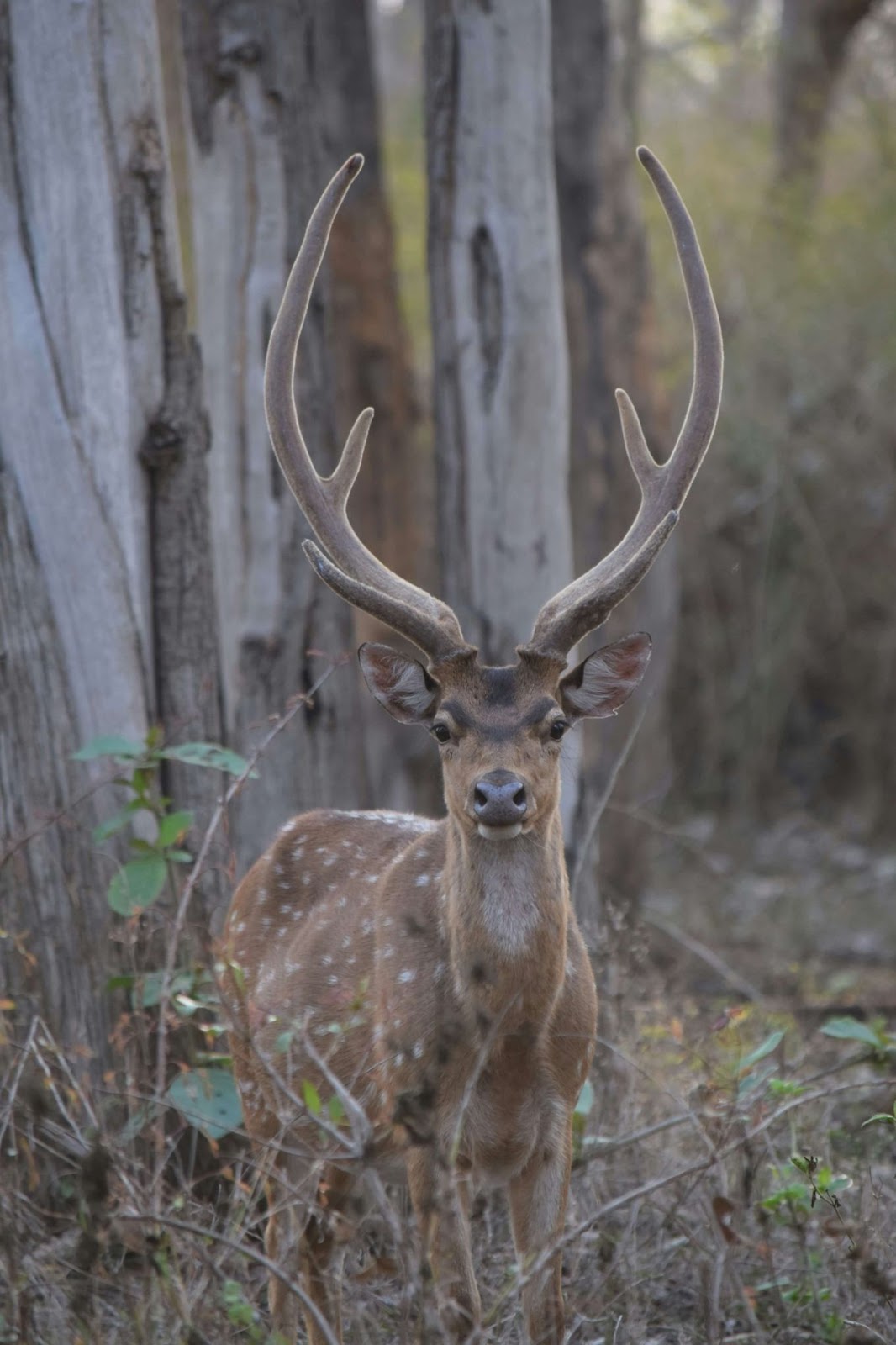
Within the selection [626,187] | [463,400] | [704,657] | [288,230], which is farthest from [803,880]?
[288,230]

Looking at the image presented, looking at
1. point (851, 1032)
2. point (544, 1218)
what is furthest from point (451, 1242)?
point (851, 1032)

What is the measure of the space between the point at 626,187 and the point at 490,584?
150 inches

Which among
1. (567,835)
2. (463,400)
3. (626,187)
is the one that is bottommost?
(567,835)

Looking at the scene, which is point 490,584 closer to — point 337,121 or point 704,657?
point 337,121

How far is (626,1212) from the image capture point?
5465 millimetres

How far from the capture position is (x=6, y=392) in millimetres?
5551

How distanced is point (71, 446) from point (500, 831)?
2205 mm

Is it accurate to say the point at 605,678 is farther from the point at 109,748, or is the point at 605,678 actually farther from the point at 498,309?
the point at 498,309

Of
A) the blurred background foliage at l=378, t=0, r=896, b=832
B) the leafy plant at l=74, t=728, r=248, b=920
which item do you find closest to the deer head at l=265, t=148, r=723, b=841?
the leafy plant at l=74, t=728, r=248, b=920

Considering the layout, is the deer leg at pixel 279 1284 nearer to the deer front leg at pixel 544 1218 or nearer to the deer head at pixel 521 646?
the deer front leg at pixel 544 1218

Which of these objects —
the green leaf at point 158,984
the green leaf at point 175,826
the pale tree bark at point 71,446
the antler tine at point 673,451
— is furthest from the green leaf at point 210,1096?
the antler tine at point 673,451

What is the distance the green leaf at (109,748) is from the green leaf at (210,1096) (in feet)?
3.21

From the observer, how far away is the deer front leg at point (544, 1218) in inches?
168

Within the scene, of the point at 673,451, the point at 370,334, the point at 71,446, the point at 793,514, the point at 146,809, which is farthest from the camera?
the point at 793,514
